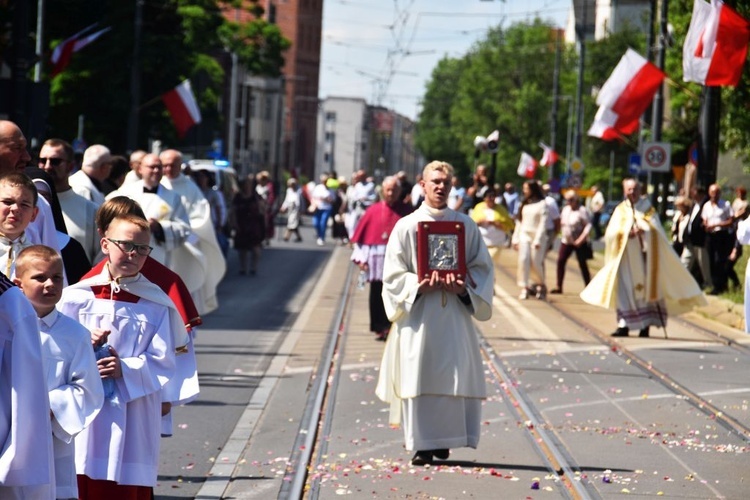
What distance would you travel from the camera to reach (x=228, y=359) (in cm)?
1511

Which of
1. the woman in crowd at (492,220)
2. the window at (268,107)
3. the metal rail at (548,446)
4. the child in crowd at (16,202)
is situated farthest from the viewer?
the window at (268,107)

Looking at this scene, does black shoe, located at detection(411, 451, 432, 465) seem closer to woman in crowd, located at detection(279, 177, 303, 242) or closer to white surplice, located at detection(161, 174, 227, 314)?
white surplice, located at detection(161, 174, 227, 314)

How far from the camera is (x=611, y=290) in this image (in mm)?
17750

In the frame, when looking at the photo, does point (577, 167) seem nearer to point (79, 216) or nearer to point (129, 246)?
point (79, 216)

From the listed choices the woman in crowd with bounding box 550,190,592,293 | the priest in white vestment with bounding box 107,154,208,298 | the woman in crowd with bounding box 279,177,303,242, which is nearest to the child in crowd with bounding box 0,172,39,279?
the priest in white vestment with bounding box 107,154,208,298

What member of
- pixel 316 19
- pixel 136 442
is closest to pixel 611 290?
pixel 136 442

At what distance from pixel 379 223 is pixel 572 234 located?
8.33 meters

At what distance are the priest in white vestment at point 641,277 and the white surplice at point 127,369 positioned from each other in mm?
11761

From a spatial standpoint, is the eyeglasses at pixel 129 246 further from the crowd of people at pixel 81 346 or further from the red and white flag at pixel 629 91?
the red and white flag at pixel 629 91

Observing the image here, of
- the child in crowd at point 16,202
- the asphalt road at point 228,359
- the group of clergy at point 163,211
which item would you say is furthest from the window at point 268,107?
the child in crowd at point 16,202

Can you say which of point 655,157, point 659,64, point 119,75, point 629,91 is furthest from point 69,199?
point 119,75

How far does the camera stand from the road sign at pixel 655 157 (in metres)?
30.3

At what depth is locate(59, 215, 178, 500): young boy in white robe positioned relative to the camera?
6.35 m

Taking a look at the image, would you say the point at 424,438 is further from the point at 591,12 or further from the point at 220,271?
the point at 591,12
